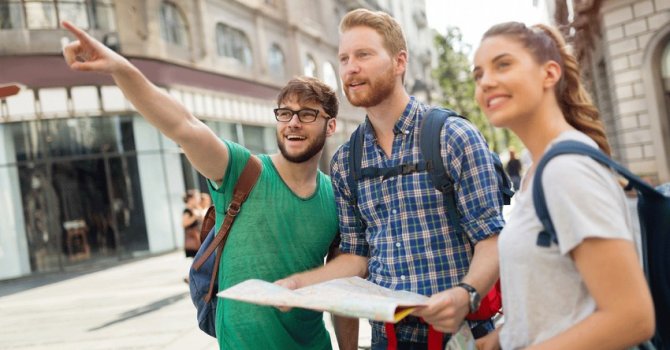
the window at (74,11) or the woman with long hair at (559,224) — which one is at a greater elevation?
the window at (74,11)

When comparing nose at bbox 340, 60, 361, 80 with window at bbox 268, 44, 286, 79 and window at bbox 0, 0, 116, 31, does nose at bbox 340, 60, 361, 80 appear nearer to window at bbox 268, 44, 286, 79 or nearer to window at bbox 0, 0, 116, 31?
window at bbox 0, 0, 116, 31

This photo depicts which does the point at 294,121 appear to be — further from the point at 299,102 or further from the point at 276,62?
the point at 276,62

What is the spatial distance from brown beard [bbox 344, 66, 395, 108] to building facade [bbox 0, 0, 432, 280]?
12028 millimetres

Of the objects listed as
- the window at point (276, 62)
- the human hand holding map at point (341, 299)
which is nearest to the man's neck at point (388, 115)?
the human hand holding map at point (341, 299)

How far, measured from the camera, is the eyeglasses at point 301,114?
8.91 feet

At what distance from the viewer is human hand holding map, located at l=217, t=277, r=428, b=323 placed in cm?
154

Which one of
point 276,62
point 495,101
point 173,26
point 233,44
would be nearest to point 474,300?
point 495,101

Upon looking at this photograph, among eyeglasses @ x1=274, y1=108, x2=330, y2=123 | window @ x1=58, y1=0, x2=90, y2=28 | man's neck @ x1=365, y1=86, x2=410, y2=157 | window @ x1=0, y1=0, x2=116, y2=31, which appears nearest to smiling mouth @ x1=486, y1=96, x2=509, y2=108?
man's neck @ x1=365, y1=86, x2=410, y2=157

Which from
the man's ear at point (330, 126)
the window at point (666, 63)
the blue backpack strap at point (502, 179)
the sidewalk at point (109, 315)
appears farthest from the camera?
the window at point (666, 63)

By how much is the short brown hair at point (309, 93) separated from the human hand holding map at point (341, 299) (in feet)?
3.39

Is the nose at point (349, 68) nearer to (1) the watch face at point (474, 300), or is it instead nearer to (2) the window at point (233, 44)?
(1) the watch face at point (474, 300)

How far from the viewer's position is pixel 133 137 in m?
16.8

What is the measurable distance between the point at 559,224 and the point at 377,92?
1.12 m

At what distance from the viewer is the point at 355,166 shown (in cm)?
240
